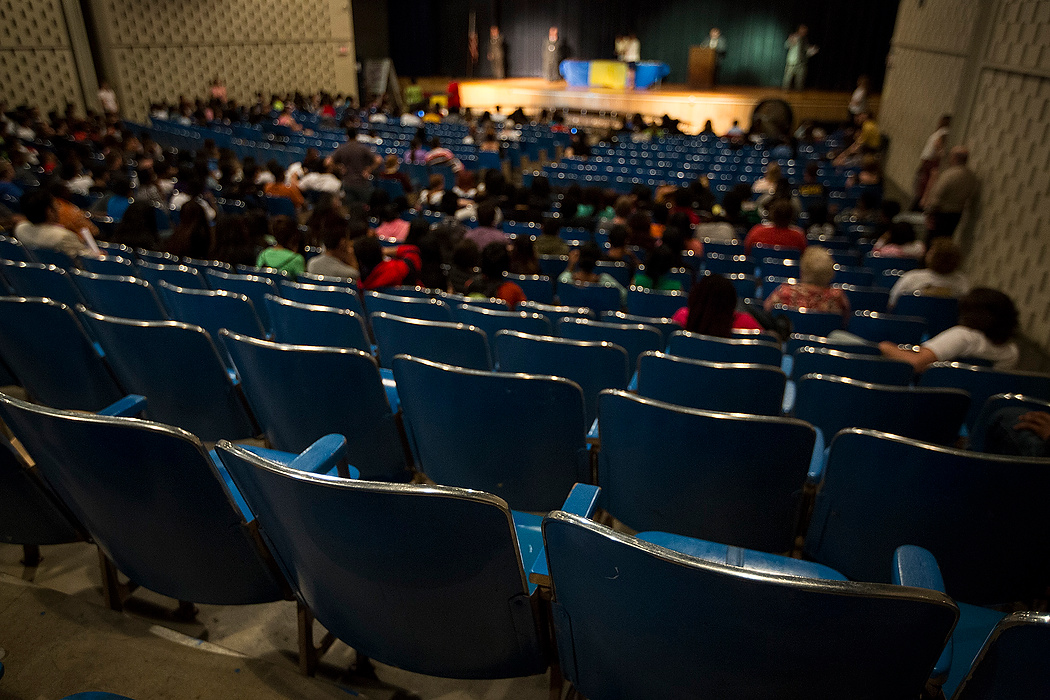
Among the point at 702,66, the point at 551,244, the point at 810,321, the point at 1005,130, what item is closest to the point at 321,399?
the point at 810,321

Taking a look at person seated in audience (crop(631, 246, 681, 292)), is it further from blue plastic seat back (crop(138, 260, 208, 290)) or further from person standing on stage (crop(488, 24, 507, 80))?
person standing on stage (crop(488, 24, 507, 80))

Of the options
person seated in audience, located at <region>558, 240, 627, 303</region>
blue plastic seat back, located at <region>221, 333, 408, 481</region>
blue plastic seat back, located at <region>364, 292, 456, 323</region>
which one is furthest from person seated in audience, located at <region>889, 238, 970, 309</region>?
blue plastic seat back, located at <region>221, 333, 408, 481</region>

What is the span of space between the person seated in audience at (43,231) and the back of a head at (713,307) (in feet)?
14.1

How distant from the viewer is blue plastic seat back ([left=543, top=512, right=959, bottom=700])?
3.17 feet

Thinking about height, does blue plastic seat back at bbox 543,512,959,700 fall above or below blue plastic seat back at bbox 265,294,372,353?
above

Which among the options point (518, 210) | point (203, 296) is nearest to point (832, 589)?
point (203, 296)

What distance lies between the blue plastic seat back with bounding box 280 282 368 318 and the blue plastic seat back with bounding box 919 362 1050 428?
9.22ft

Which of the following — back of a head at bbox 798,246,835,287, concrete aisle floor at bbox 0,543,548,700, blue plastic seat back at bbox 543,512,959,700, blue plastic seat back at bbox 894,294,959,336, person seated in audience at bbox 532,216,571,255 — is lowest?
concrete aisle floor at bbox 0,543,548,700

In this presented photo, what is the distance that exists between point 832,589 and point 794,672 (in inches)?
8.7

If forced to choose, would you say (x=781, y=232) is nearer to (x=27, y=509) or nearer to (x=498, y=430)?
(x=498, y=430)

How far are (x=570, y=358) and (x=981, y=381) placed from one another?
1773 millimetres

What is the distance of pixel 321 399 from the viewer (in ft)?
7.52

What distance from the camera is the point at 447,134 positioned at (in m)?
13.7

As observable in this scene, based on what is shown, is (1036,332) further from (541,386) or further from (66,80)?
(66,80)
